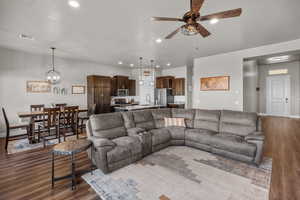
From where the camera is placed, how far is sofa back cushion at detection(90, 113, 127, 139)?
289cm

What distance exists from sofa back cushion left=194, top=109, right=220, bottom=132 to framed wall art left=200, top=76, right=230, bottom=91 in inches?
77.4

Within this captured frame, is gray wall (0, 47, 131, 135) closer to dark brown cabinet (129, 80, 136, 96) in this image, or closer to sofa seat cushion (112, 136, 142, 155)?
dark brown cabinet (129, 80, 136, 96)

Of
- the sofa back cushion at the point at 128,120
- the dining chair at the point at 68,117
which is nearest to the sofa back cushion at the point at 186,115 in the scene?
the sofa back cushion at the point at 128,120

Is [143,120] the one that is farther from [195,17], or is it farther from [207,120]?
[195,17]

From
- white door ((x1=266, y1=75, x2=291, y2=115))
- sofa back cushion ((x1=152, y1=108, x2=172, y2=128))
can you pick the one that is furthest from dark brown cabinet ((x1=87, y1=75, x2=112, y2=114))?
white door ((x1=266, y1=75, x2=291, y2=115))

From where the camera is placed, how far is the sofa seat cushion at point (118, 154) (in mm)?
2398

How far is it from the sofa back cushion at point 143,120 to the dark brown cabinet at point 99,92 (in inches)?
132

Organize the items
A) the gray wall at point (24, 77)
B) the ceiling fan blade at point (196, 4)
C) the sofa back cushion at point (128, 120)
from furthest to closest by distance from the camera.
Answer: the gray wall at point (24, 77) < the sofa back cushion at point (128, 120) < the ceiling fan blade at point (196, 4)

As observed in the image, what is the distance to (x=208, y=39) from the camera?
12.9 ft

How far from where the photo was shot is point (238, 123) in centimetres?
332

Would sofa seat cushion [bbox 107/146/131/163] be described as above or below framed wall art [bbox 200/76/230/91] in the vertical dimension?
below

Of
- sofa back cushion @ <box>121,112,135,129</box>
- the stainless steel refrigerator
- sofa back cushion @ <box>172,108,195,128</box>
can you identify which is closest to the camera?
sofa back cushion @ <box>121,112,135,129</box>

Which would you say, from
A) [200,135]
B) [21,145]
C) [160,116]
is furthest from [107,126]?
[21,145]

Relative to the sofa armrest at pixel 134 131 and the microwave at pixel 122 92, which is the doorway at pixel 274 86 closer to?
the microwave at pixel 122 92
